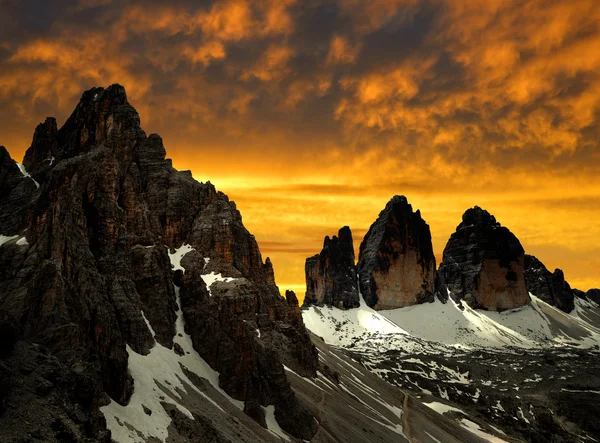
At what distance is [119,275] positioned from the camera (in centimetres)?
6725

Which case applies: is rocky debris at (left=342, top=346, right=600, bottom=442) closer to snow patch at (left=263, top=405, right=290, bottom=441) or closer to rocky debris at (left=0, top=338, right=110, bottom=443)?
snow patch at (left=263, top=405, right=290, bottom=441)

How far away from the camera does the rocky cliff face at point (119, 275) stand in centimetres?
Result: 4772

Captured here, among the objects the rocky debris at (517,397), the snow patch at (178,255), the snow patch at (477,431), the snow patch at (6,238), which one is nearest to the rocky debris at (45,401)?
the snow patch at (6,238)

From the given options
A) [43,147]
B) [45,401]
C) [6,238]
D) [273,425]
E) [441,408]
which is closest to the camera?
[45,401]

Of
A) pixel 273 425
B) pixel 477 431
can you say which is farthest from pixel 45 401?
pixel 477 431

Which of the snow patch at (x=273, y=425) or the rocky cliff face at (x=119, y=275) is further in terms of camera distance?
the snow patch at (x=273, y=425)

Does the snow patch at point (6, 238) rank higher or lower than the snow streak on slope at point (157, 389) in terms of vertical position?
higher

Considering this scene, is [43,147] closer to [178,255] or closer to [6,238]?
[178,255]

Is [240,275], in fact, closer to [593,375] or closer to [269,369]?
[269,369]

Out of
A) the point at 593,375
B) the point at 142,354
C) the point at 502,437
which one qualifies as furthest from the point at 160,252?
the point at 593,375

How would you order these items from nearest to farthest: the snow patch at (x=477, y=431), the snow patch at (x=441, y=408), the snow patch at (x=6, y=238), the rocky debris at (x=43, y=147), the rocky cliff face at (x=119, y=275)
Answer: the rocky cliff face at (x=119, y=275), the snow patch at (x=6, y=238), the rocky debris at (x=43, y=147), the snow patch at (x=477, y=431), the snow patch at (x=441, y=408)

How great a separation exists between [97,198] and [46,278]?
77.9 feet

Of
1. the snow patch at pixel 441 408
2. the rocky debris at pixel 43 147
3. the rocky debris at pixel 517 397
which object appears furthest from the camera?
the rocky debris at pixel 517 397

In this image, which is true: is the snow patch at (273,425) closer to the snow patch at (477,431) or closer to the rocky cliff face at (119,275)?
the rocky cliff face at (119,275)
